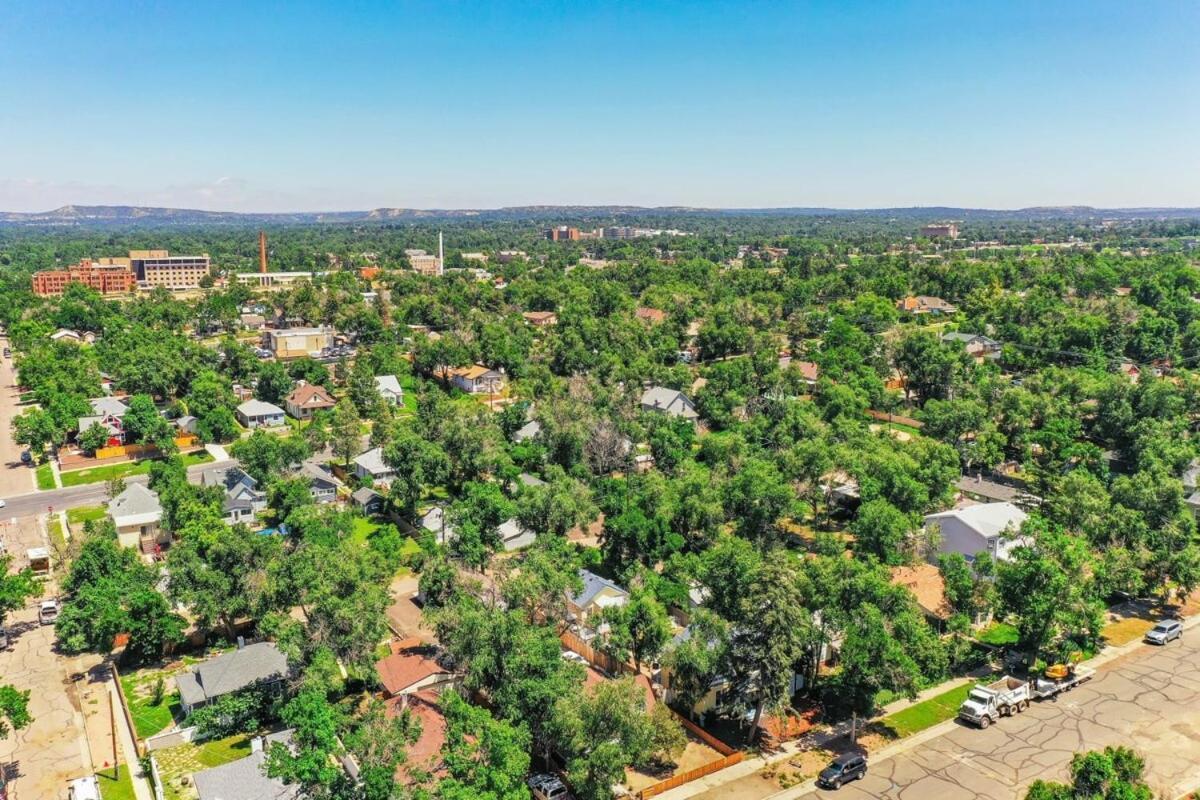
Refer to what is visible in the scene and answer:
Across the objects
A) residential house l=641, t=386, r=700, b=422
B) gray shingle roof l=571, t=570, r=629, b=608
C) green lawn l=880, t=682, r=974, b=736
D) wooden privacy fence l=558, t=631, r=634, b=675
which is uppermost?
residential house l=641, t=386, r=700, b=422

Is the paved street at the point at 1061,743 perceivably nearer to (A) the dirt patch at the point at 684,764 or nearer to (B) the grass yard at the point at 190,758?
(A) the dirt patch at the point at 684,764

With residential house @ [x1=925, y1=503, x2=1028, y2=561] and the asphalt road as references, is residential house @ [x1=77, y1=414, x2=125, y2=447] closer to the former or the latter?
the asphalt road

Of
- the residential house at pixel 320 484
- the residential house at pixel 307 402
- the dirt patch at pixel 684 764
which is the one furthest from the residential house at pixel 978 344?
the dirt patch at pixel 684 764

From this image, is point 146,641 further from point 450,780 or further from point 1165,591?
point 1165,591

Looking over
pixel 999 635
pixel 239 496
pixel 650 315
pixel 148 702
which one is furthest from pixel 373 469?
pixel 650 315

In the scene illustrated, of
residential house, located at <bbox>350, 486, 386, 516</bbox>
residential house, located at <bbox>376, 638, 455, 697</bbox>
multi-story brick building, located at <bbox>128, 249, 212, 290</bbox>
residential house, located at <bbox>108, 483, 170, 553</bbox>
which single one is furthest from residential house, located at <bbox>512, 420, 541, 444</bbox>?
multi-story brick building, located at <bbox>128, 249, 212, 290</bbox>

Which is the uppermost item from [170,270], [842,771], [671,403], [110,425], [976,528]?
[170,270]

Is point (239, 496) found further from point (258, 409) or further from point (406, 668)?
point (406, 668)
